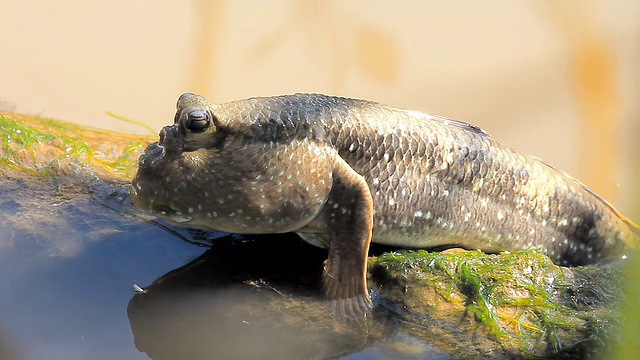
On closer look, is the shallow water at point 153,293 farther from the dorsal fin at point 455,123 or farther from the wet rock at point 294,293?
the dorsal fin at point 455,123

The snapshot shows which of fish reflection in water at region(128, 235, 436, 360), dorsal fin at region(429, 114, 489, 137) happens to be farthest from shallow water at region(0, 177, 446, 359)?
dorsal fin at region(429, 114, 489, 137)

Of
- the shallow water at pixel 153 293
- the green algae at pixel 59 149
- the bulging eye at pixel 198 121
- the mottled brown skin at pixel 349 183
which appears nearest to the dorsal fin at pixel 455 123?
the mottled brown skin at pixel 349 183

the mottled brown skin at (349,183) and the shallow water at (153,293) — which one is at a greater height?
the mottled brown skin at (349,183)

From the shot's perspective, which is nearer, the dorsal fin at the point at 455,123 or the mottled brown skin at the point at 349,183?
the mottled brown skin at the point at 349,183

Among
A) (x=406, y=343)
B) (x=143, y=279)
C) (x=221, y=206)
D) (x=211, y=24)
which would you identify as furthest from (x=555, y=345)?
(x=211, y=24)

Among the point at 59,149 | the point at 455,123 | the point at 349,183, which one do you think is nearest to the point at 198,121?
the point at 349,183

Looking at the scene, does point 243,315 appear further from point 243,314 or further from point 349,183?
point 349,183
